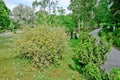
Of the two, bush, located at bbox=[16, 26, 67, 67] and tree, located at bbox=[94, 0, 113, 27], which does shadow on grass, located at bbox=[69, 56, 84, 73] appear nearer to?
bush, located at bbox=[16, 26, 67, 67]

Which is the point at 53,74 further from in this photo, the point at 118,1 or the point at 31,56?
the point at 118,1

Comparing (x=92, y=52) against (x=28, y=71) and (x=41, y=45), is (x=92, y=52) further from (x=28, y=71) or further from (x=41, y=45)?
(x=28, y=71)

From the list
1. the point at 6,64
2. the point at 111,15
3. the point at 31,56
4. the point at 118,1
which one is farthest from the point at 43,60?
the point at 111,15

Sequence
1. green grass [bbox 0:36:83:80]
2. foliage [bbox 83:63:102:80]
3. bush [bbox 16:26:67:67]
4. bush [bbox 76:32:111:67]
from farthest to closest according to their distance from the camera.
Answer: bush [bbox 76:32:111:67] → bush [bbox 16:26:67:67] → green grass [bbox 0:36:83:80] → foliage [bbox 83:63:102:80]

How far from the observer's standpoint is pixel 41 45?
14.0 meters

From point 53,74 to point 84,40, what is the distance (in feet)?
12.5

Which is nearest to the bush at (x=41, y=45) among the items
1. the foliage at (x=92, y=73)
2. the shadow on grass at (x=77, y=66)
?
the shadow on grass at (x=77, y=66)

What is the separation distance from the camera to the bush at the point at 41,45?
13664 mm

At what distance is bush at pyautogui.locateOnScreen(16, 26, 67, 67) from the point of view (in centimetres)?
1366

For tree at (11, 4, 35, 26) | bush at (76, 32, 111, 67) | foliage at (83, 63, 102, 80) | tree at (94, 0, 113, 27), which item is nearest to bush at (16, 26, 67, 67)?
bush at (76, 32, 111, 67)

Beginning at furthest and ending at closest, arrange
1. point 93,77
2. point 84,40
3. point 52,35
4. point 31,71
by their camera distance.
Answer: point 84,40 < point 52,35 < point 31,71 < point 93,77

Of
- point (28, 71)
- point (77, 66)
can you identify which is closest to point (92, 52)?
point (77, 66)

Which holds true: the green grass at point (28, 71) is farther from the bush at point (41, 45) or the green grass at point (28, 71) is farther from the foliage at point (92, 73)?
the foliage at point (92, 73)

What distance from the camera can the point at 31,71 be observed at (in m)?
13.0
